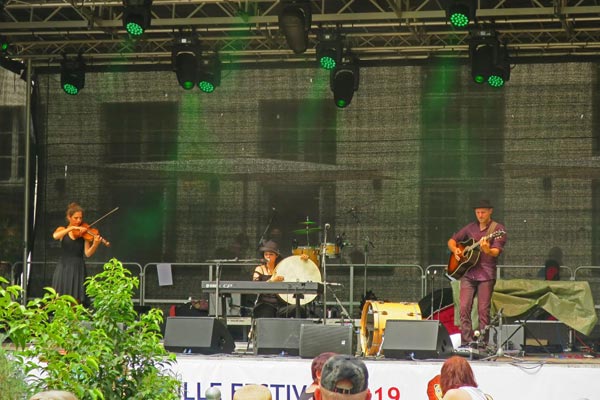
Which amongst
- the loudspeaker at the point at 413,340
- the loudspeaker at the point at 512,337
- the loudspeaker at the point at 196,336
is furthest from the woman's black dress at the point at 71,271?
the loudspeaker at the point at 512,337

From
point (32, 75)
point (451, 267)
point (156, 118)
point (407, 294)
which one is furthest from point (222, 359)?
point (32, 75)

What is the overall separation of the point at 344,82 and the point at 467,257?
4970 millimetres

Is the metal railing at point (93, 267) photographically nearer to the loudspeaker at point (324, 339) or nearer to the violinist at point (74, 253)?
the violinist at point (74, 253)

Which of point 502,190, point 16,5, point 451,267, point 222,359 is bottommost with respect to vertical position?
point 222,359

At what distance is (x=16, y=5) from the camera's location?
1432 cm

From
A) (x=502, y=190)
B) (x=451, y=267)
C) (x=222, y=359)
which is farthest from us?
(x=502, y=190)

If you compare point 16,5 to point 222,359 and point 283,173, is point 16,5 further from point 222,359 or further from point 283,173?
point 222,359

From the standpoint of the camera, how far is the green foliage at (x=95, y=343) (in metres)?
4.54

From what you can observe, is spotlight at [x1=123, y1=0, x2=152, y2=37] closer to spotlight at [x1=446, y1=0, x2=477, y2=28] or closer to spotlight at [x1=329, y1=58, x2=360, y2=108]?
spotlight at [x1=329, y1=58, x2=360, y2=108]

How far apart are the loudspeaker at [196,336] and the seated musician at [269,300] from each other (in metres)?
2.12

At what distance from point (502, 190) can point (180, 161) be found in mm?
4896

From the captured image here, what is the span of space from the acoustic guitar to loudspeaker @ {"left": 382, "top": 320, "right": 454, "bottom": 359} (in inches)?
52.7

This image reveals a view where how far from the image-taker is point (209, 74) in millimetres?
15578

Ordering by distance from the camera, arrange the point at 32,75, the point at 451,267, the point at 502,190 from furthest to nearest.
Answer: the point at 32,75, the point at 502,190, the point at 451,267
